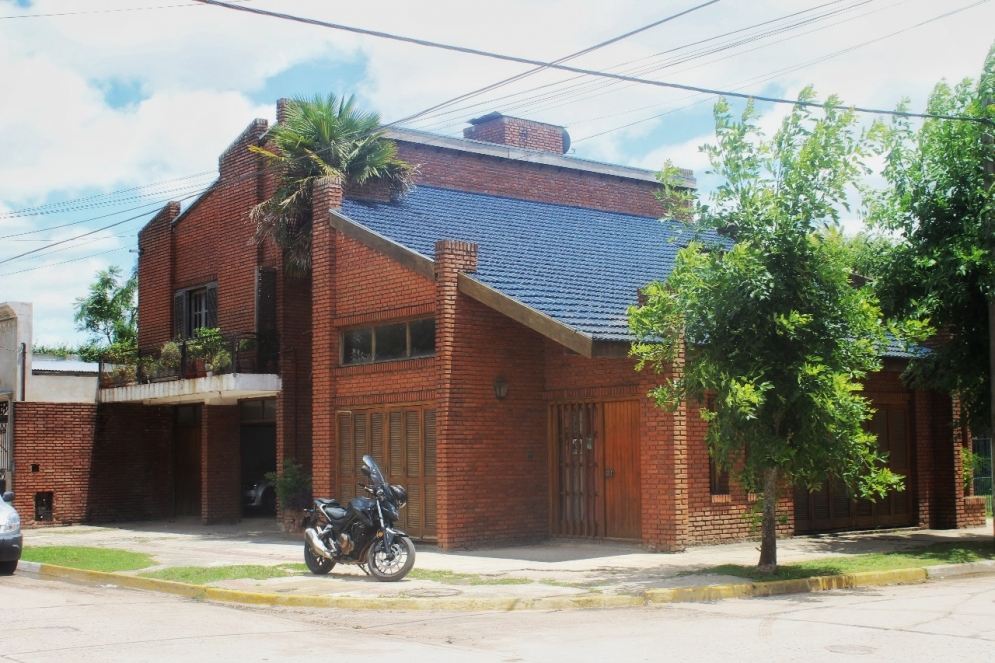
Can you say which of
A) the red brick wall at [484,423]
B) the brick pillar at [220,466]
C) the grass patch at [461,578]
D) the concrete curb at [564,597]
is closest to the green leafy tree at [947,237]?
the concrete curb at [564,597]

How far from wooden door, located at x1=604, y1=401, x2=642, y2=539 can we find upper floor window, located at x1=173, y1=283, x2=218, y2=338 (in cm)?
1253

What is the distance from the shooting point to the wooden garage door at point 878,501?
20016 millimetres

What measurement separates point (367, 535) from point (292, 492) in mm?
8529

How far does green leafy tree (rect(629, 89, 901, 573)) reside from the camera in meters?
13.9

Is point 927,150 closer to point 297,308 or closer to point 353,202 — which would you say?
point 353,202

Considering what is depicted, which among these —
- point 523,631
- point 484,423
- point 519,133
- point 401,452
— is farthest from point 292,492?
point 523,631

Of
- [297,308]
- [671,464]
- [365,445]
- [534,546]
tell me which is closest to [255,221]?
[297,308]

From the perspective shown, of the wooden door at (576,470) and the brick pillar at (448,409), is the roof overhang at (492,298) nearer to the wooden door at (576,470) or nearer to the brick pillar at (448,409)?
the brick pillar at (448,409)

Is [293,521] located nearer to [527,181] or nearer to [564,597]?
[527,181]

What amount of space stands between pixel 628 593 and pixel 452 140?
15.6 meters

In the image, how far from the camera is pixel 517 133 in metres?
29.2

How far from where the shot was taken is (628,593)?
12734mm

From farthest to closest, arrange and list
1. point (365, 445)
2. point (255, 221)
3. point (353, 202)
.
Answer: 1. point (255, 221)
2. point (353, 202)
3. point (365, 445)

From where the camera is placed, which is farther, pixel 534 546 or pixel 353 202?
pixel 353 202
